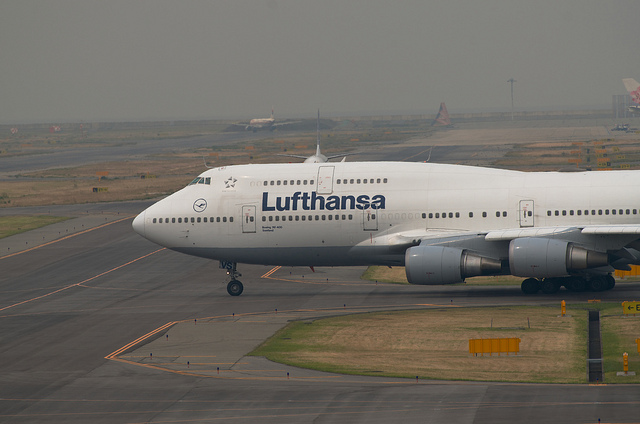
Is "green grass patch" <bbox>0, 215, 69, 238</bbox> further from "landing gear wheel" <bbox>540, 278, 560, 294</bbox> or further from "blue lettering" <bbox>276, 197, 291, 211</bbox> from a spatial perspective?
"landing gear wheel" <bbox>540, 278, 560, 294</bbox>

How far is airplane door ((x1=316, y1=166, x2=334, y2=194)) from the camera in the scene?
46.0 meters

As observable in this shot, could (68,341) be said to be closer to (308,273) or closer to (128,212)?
(308,273)

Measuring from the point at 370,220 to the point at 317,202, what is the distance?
287cm

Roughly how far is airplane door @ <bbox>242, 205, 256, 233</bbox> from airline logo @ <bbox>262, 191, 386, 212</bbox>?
2.10 ft

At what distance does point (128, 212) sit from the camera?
283ft

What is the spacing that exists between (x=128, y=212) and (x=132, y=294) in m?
38.8

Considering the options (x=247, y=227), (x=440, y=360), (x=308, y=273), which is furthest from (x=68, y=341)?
(x=308, y=273)

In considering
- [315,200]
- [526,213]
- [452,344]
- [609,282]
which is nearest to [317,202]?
[315,200]

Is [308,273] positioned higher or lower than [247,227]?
lower

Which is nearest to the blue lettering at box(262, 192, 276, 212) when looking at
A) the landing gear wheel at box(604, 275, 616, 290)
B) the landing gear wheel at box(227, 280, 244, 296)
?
the landing gear wheel at box(227, 280, 244, 296)

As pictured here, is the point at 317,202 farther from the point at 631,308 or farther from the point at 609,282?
the point at 631,308

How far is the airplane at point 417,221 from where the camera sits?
41906mm

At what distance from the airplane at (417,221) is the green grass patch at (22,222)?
3105cm

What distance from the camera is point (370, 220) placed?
45219mm
